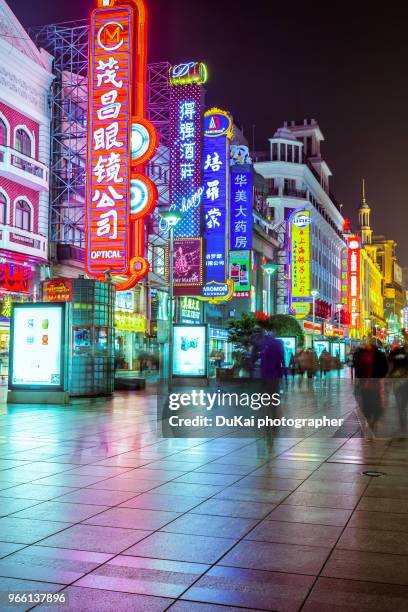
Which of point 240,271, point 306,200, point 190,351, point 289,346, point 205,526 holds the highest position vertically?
point 306,200

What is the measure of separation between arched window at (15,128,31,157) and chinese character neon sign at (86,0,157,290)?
3468 mm

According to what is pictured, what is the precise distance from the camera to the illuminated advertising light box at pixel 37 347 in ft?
59.8

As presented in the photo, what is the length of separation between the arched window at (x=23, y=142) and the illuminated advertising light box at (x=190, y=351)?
36.4 ft

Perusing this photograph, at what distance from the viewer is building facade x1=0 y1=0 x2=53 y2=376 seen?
28484mm

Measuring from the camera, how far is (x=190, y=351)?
26969 millimetres

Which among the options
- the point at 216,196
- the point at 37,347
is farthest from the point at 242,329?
the point at 37,347

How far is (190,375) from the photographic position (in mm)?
26969

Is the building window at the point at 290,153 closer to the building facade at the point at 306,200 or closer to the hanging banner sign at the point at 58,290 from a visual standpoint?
the building facade at the point at 306,200

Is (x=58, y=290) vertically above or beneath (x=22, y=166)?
beneath

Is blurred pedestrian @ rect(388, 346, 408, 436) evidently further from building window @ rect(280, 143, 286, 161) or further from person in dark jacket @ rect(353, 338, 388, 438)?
building window @ rect(280, 143, 286, 161)

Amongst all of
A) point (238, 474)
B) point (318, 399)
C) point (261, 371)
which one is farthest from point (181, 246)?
point (238, 474)

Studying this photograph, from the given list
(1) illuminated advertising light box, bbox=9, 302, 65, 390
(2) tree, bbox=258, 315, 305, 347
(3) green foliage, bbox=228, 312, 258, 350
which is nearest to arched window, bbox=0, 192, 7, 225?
(1) illuminated advertising light box, bbox=9, 302, 65, 390

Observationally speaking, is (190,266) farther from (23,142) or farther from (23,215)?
(23,142)

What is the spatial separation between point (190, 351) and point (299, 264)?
40891 mm
